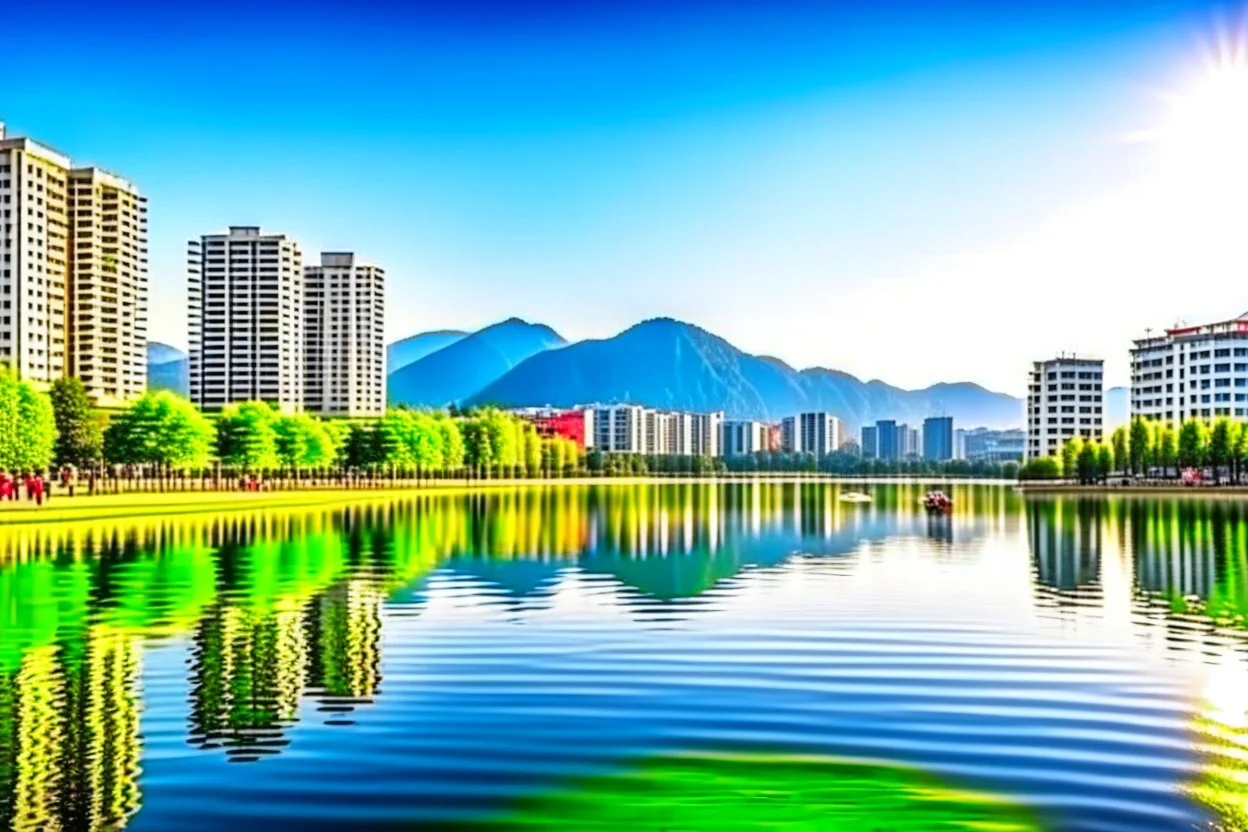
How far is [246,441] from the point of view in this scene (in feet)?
328

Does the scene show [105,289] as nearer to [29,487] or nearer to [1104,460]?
[29,487]

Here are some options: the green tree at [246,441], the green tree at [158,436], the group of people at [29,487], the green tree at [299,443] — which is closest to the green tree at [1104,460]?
the green tree at [299,443]

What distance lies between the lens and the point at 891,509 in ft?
295

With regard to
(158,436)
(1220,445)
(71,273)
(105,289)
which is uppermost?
(71,273)

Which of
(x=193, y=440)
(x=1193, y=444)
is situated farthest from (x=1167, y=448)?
(x=193, y=440)

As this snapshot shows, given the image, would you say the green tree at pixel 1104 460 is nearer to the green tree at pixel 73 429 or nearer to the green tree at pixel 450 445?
the green tree at pixel 450 445

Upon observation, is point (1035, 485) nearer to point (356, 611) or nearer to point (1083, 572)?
point (1083, 572)

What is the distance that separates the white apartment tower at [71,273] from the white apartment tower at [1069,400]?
393 feet

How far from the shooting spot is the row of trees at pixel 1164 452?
110 metres

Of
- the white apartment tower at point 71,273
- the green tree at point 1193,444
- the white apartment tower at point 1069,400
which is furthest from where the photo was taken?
the white apartment tower at point 1069,400

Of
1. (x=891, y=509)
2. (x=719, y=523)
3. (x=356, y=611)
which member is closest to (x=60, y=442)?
(x=719, y=523)

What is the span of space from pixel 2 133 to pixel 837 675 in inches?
5476

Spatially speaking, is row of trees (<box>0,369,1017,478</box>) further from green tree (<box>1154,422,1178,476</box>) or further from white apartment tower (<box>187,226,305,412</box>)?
green tree (<box>1154,422,1178,476</box>)

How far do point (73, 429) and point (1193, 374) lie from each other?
126381 millimetres
